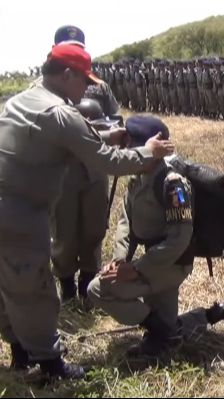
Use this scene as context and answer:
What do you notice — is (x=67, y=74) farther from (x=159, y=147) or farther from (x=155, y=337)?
(x=155, y=337)

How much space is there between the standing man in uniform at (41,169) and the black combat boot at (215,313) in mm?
869

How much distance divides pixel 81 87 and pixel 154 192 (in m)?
0.58

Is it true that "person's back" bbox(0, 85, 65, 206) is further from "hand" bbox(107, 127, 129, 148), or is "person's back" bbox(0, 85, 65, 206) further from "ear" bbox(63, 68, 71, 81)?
"hand" bbox(107, 127, 129, 148)

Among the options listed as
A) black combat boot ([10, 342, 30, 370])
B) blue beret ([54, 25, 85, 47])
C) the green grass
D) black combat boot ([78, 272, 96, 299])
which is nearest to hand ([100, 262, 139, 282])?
black combat boot ([10, 342, 30, 370])

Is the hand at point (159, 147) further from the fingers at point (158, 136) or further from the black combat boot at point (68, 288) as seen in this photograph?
the black combat boot at point (68, 288)

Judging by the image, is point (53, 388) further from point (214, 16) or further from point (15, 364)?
point (214, 16)

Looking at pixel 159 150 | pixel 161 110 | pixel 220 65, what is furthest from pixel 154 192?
pixel 161 110

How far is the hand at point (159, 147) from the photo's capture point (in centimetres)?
362

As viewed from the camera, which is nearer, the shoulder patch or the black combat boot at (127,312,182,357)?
the shoulder patch

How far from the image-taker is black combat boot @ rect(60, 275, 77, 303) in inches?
194

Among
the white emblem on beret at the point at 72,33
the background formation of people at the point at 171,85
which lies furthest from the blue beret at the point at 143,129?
the background formation of people at the point at 171,85

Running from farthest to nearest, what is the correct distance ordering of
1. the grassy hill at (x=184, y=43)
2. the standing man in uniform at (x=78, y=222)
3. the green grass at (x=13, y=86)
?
the grassy hill at (x=184, y=43) < the green grass at (x=13, y=86) < the standing man in uniform at (x=78, y=222)

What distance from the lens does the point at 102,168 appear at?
3549 millimetres

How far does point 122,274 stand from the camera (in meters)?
3.86
